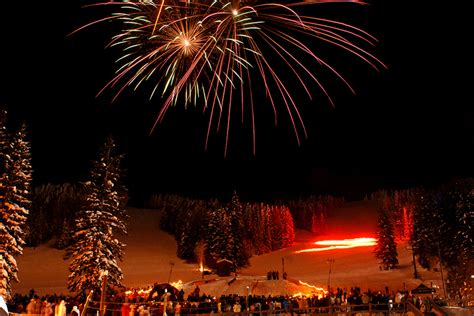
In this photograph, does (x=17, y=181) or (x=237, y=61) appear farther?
(x=17, y=181)

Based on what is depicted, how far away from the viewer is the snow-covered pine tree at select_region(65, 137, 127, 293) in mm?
33062

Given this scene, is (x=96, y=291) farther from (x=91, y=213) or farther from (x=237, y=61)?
(x=237, y=61)

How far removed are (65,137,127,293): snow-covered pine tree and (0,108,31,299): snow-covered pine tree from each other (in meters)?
4.91

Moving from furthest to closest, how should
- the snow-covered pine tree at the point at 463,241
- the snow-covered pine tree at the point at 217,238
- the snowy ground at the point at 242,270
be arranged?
1. the snow-covered pine tree at the point at 217,238
2. the snowy ground at the point at 242,270
3. the snow-covered pine tree at the point at 463,241

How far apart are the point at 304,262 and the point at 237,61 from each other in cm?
6543

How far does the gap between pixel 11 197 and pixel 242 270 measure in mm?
46768

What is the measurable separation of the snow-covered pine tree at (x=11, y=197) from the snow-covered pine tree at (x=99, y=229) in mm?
4907

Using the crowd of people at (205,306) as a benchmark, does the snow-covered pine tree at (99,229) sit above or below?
above

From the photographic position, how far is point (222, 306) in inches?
1017

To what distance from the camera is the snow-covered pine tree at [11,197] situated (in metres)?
27.5

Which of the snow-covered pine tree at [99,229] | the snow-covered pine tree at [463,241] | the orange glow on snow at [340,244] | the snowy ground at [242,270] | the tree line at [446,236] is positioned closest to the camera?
the snow-covered pine tree at [99,229]

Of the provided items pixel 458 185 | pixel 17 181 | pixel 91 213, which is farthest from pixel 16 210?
pixel 458 185

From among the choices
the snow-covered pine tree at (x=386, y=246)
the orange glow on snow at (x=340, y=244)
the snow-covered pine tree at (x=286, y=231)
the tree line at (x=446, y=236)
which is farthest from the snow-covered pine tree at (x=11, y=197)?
the snow-covered pine tree at (x=286, y=231)

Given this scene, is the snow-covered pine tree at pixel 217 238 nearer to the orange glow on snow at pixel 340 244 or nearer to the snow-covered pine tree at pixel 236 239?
the snow-covered pine tree at pixel 236 239
